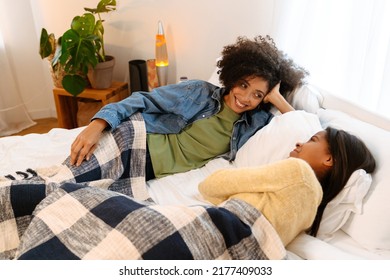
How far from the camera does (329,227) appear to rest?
102cm

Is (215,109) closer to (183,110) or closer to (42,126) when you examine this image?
(183,110)

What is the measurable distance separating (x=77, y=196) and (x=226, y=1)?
63.3 inches

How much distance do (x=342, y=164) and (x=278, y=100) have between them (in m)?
0.51

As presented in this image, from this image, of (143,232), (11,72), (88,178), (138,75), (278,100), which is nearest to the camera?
(143,232)

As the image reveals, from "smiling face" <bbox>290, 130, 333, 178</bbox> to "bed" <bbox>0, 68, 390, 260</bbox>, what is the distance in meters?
0.09

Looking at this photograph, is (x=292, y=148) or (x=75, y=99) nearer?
(x=292, y=148)

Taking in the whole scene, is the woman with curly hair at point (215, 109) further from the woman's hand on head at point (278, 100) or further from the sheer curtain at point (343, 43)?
the sheer curtain at point (343, 43)

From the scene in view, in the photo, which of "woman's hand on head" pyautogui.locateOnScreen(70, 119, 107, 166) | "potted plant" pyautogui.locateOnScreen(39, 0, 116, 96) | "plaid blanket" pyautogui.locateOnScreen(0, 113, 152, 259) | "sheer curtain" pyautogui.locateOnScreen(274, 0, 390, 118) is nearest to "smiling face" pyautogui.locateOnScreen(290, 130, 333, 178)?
"sheer curtain" pyautogui.locateOnScreen(274, 0, 390, 118)

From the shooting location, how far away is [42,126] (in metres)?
2.81

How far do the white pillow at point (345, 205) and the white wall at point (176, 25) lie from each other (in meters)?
1.23

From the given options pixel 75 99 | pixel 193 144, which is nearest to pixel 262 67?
pixel 193 144

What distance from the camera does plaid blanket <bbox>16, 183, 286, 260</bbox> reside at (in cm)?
78

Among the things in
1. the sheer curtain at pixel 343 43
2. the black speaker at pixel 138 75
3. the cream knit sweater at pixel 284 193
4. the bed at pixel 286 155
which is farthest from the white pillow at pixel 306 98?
the black speaker at pixel 138 75

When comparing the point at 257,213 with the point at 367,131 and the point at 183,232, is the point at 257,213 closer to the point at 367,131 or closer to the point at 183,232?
the point at 183,232
